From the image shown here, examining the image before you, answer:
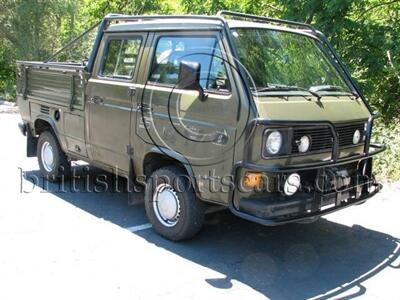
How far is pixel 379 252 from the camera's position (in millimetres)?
4965

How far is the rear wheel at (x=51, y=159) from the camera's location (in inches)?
275

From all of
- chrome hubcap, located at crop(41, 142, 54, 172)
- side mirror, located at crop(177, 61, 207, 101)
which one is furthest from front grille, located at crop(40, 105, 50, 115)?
side mirror, located at crop(177, 61, 207, 101)

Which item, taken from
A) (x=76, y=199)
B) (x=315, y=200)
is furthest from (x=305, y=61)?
(x=76, y=199)

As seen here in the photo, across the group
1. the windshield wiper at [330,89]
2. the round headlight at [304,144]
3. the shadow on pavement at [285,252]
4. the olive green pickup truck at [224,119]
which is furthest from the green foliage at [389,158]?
the round headlight at [304,144]

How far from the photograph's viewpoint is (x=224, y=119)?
14.4ft

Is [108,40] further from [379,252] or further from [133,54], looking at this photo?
[379,252]

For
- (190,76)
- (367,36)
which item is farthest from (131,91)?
(367,36)

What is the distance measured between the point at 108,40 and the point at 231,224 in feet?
8.50

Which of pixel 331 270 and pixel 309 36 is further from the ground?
pixel 309 36

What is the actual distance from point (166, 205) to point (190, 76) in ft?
4.74

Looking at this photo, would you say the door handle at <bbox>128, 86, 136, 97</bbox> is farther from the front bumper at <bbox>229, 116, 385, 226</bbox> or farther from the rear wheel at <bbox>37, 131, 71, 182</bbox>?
the rear wheel at <bbox>37, 131, 71, 182</bbox>

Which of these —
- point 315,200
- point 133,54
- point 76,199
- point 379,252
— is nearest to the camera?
point 315,200

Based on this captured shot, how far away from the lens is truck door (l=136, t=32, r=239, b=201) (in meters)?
4.41

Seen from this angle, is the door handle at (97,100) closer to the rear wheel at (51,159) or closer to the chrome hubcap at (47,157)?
the rear wheel at (51,159)
